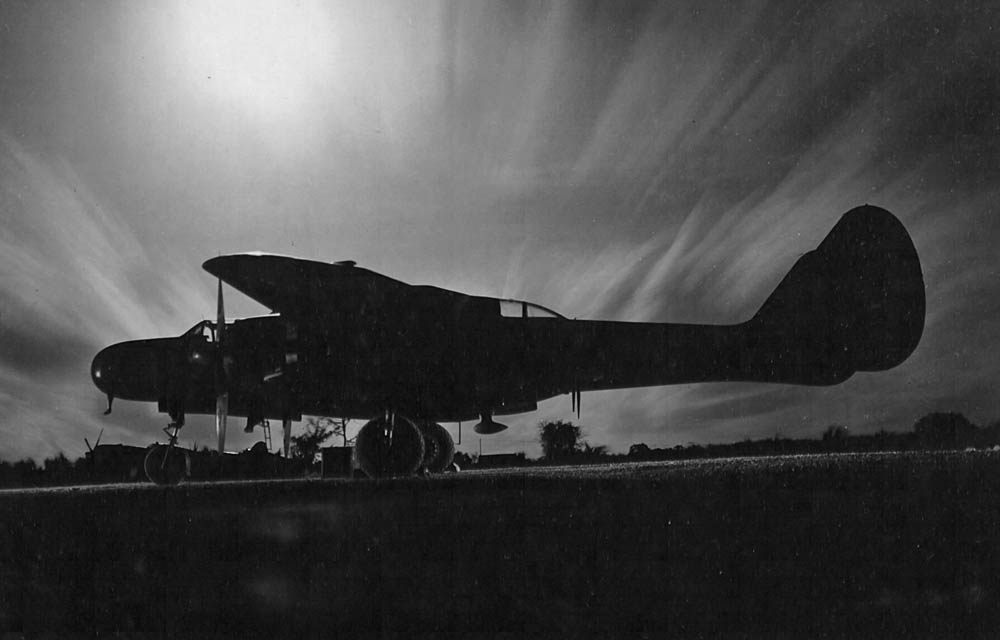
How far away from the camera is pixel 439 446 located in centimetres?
1577

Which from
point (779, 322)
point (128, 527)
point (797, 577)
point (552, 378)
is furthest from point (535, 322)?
point (797, 577)

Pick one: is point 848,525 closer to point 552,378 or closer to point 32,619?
point 32,619

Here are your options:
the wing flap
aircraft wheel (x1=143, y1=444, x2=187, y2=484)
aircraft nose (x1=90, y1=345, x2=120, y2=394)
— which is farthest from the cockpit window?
aircraft wheel (x1=143, y1=444, x2=187, y2=484)

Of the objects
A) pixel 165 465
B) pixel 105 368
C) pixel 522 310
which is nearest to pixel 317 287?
pixel 522 310

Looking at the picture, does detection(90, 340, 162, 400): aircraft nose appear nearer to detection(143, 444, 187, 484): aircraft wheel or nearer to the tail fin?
detection(143, 444, 187, 484): aircraft wheel

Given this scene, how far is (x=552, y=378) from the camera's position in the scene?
503 inches

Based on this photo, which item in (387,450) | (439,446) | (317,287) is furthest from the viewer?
(439,446)

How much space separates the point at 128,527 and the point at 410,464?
5.52m

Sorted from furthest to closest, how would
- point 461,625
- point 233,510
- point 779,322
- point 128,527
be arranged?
point 779,322 → point 233,510 → point 128,527 → point 461,625

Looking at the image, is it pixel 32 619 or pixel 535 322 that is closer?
pixel 32 619

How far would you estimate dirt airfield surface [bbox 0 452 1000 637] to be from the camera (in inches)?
127

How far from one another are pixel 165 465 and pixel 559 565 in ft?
45.4

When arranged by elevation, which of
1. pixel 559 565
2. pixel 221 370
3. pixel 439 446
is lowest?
pixel 559 565

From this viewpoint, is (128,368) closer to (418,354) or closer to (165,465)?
(165,465)
